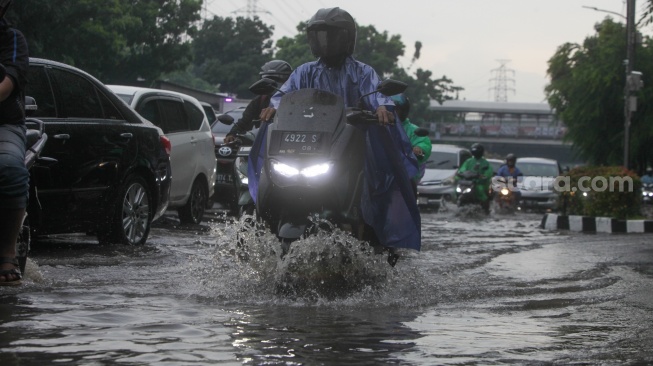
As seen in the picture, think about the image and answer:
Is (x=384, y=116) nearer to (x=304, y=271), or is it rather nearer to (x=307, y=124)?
(x=307, y=124)

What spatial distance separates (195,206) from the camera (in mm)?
14711

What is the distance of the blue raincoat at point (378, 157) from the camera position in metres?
7.45

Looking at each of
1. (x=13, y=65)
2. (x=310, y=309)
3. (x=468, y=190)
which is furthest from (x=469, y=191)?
(x=13, y=65)

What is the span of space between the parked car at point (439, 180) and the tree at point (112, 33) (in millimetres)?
9432

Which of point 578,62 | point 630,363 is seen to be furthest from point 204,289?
point 578,62

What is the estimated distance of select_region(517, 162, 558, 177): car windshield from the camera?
31.8 m

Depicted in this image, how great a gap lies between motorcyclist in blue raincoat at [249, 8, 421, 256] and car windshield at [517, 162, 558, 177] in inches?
956

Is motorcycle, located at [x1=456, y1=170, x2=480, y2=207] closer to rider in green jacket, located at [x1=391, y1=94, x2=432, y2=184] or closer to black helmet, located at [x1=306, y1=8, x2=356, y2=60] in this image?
rider in green jacket, located at [x1=391, y1=94, x2=432, y2=184]

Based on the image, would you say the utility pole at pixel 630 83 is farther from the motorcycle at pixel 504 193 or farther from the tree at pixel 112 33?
the tree at pixel 112 33

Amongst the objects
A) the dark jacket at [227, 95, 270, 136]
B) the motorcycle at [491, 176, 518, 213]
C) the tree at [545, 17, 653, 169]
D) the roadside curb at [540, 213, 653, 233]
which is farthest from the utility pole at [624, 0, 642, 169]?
the dark jacket at [227, 95, 270, 136]

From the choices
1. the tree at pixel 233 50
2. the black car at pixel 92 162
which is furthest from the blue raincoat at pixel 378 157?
the tree at pixel 233 50

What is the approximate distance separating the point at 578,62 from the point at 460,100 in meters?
78.2

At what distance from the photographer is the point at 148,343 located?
505 centimetres

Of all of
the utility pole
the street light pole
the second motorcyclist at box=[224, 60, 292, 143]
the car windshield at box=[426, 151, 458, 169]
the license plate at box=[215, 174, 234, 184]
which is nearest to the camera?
the second motorcyclist at box=[224, 60, 292, 143]
